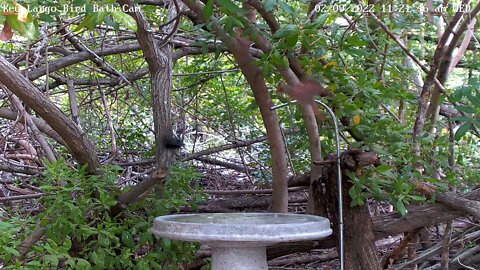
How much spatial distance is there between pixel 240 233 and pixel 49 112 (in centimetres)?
116

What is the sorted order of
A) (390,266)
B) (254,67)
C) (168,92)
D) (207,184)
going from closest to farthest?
1. (168,92)
2. (254,67)
3. (390,266)
4. (207,184)

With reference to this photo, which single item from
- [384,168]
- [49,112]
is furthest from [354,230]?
[49,112]

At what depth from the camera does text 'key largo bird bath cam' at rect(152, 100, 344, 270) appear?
2.14m

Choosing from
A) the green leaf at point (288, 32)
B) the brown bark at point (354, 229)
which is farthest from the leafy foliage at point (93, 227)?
the green leaf at point (288, 32)

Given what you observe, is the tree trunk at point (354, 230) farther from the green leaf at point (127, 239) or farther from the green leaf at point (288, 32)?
the green leaf at point (127, 239)

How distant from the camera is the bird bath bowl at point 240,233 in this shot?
7.04ft

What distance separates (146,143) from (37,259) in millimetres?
2333

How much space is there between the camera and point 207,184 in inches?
180

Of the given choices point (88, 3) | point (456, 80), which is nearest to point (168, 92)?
point (88, 3)

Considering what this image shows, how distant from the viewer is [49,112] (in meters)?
2.80

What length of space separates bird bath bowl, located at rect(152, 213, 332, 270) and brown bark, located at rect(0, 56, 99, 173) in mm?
682

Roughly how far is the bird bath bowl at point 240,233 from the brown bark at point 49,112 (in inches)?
26.9

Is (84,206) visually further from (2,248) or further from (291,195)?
(291,195)

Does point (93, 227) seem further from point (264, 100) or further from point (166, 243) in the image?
point (264, 100)
